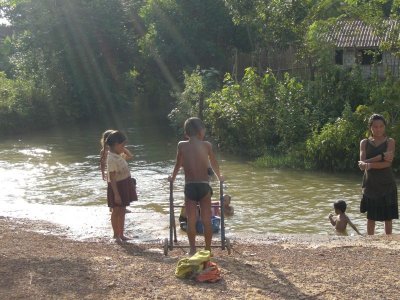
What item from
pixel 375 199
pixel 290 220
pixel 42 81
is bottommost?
pixel 290 220

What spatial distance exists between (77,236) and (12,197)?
517cm

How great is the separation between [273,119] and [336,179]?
13.8ft

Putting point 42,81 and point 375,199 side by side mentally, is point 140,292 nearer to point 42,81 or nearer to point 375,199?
point 375,199

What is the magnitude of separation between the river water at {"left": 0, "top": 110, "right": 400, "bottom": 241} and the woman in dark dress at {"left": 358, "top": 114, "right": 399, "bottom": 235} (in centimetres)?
198

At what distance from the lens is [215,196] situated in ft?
44.8

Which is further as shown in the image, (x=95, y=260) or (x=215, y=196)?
(x=215, y=196)

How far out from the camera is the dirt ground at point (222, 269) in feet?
18.5

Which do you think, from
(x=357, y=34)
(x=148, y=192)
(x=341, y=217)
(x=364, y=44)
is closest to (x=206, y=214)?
(x=341, y=217)

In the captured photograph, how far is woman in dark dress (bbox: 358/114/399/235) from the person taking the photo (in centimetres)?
813

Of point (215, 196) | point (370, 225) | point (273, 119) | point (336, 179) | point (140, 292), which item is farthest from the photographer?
point (273, 119)

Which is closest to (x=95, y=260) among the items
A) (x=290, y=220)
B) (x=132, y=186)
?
(x=132, y=186)

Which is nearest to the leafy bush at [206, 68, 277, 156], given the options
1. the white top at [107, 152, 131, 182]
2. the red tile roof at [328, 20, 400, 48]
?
the red tile roof at [328, 20, 400, 48]

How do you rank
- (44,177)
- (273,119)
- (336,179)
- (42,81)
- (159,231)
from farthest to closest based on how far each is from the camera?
(42,81)
(273,119)
(44,177)
(336,179)
(159,231)

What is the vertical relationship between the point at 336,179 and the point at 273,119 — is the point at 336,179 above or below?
below
